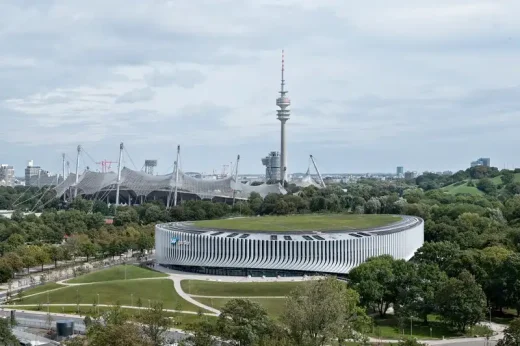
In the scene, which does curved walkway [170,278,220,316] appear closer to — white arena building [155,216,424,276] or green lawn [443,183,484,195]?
white arena building [155,216,424,276]

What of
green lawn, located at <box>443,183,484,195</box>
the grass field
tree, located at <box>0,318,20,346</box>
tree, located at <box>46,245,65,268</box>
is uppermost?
green lawn, located at <box>443,183,484,195</box>

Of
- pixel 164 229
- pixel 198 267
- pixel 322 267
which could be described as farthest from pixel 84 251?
pixel 322 267

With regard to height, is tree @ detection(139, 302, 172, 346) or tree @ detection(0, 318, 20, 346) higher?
tree @ detection(139, 302, 172, 346)

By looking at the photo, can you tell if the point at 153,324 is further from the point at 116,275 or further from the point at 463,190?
the point at 463,190

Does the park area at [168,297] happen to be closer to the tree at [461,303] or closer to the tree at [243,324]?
the tree at [461,303]

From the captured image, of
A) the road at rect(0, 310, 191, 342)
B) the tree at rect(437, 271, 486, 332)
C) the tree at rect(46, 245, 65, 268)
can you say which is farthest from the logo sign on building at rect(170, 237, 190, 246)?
the tree at rect(437, 271, 486, 332)

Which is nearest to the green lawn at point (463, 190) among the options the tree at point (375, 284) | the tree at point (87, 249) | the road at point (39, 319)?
the tree at point (87, 249)
